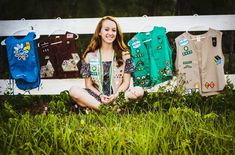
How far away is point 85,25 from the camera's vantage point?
5199mm

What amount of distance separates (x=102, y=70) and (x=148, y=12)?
4.47m

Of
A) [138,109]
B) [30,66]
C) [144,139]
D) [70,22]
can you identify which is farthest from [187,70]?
[144,139]

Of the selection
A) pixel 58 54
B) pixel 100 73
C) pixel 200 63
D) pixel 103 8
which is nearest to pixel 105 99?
pixel 100 73

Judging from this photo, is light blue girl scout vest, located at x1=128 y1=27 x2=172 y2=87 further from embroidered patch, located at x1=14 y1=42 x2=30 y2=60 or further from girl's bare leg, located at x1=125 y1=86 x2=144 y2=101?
embroidered patch, located at x1=14 y1=42 x2=30 y2=60

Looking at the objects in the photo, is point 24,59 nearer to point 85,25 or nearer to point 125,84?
point 85,25

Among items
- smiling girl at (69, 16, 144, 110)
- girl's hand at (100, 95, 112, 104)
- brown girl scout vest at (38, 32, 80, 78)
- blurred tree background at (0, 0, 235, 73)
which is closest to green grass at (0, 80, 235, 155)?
girl's hand at (100, 95, 112, 104)

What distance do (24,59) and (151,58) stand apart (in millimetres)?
1561

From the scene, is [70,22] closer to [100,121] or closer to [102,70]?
[102,70]

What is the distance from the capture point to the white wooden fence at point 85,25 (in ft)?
17.0

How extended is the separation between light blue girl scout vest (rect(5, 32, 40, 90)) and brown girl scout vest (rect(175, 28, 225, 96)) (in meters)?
1.77

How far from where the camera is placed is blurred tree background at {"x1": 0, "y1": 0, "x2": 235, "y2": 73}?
22.4 feet

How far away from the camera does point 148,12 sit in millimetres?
9000

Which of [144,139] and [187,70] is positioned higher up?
[187,70]

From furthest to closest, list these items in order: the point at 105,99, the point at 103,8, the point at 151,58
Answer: the point at 103,8 < the point at 151,58 < the point at 105,99
